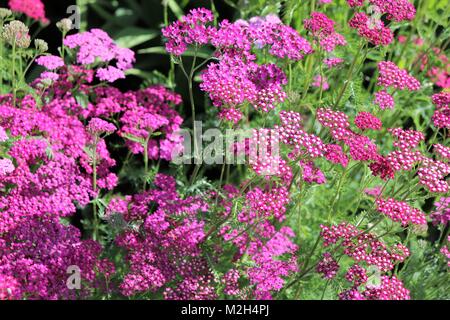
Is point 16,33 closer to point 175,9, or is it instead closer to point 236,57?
point 236,57

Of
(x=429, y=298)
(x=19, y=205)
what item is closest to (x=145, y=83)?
(x=19, y=205)

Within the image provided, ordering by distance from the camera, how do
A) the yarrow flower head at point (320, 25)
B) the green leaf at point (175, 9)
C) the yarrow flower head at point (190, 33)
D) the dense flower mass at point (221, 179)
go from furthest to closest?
the green leaf at point (175, 9) → the yarrow flower head at point (320, 25) → the yarrow flower head at point (190, 33) → the dense flower mass at point (221, 179)

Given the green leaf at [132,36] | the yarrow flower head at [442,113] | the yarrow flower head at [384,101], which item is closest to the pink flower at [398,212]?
the yarrow flower head at [442,113]

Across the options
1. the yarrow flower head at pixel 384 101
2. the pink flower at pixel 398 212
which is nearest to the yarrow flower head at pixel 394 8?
the yarrow flower head at pixel 384 101

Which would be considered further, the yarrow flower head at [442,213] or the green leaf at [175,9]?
the green leaf at [175,9]

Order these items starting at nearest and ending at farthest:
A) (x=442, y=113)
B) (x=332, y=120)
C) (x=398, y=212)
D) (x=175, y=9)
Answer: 1. (x=398, y=212)
2. (x=332, y=120)
3. (x=442, y=113)
4. (x=175, y=9)

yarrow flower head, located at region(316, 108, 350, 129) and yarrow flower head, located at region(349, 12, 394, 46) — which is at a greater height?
yarrow flower head, located at region(349, 12, 394, 46)

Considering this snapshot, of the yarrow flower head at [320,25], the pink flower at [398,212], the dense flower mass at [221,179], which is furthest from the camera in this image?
the yarrow flower head at [320,25]

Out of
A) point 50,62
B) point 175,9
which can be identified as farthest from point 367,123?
point 175,9

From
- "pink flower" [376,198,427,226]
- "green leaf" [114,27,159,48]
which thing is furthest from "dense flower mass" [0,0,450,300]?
"green leaf" [114,27,159,48]

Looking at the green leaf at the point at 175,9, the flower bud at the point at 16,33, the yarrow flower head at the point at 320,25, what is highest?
the yarrow flower head at the point at 320,25

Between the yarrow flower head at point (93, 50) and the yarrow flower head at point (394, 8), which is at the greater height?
the yarrow flower head at point (394, 8)

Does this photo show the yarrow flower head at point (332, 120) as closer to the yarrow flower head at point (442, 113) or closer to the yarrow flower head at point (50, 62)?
the yarrow flower head at point (442, 113)

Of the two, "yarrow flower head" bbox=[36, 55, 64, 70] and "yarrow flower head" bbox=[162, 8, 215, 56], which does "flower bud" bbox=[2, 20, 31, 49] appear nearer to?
"yarrow flower head" bbox=[36, 55, 64, 70]
